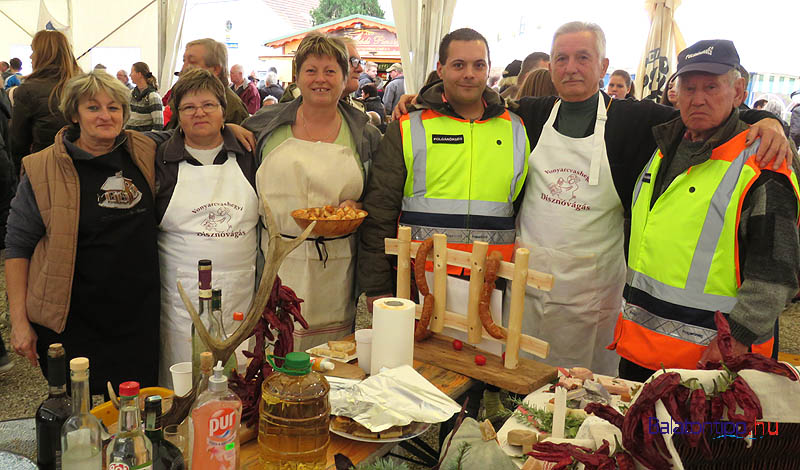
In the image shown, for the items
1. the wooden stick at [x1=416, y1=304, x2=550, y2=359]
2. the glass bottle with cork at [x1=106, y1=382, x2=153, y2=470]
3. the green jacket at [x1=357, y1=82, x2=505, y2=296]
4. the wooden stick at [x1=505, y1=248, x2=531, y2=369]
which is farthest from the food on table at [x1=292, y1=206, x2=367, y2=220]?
the glass bottle with cork at [x1=106, y1=382, x2=153, y2=470]

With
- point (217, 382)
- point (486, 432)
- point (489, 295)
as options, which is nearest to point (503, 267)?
point (489, 295)

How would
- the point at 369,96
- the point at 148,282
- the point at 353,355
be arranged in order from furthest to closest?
the point at 369,96 → the point at 148,282 → the point at 353,355

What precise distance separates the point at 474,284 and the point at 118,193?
5.05 ft

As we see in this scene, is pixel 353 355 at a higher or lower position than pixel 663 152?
lower

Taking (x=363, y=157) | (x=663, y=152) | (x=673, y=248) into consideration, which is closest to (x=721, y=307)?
(x=673, y=248)

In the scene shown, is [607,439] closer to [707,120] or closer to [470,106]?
[707,120]

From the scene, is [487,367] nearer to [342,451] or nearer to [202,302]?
[342,451]

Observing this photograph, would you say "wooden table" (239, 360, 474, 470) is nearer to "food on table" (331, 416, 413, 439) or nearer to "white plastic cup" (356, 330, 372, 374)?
"food on table" (331, 416, 413, 439)

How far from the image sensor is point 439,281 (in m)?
2.17

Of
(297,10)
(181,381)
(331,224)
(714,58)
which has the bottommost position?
(181,381)

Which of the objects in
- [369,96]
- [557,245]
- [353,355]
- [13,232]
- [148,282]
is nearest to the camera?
[353,355]

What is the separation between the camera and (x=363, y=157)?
2900 mm

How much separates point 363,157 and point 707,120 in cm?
149

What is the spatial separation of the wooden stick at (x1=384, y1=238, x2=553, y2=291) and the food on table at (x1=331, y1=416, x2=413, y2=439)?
65cm
